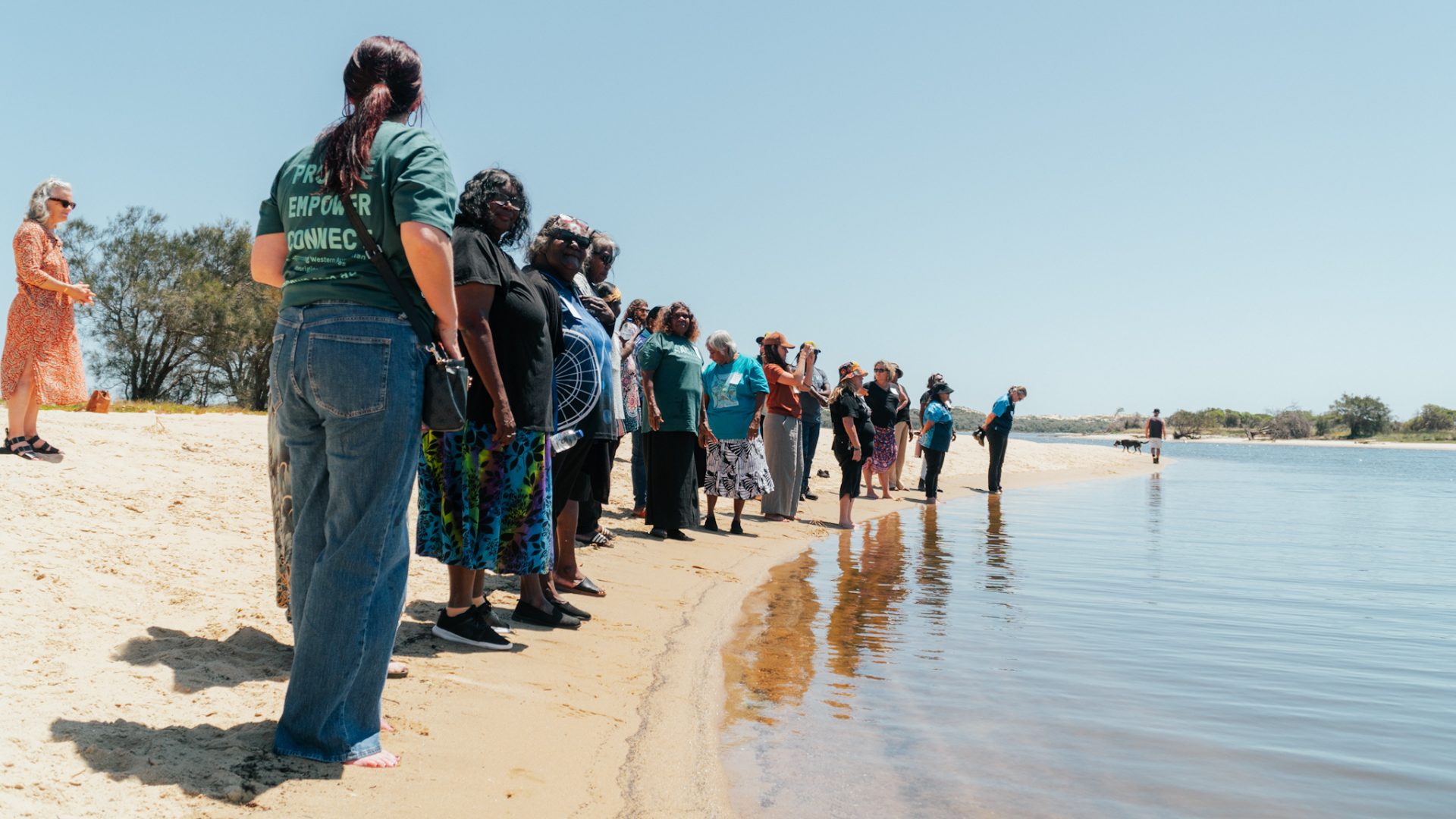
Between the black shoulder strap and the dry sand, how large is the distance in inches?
48.5

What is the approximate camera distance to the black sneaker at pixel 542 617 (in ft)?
15.7

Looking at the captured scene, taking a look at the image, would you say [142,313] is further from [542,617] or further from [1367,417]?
[1367,417]

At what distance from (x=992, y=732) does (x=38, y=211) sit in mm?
7024

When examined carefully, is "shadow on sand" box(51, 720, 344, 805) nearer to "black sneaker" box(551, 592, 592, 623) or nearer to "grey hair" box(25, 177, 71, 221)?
"black sneaker" box(551, 592, 592, 623)

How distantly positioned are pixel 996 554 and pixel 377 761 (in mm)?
7329

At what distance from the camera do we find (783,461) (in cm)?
1088

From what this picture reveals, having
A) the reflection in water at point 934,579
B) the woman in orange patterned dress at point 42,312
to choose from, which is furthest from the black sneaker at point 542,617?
the woman in orange patterned dress at point 42,312

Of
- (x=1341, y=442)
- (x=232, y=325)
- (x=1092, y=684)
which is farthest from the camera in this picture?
(x=1341, y=442)

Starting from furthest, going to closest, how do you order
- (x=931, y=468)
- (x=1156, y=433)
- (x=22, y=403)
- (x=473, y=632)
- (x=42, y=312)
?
1. (x=1156, y=433)
2. (x=931, y=468)
3. (x=42, y=312)
4. (x=22, y=403)
5. (x=473, y=632)

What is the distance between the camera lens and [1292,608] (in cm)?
696

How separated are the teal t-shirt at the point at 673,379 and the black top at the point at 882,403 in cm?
626

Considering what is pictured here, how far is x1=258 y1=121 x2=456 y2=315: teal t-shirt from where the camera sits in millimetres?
2691

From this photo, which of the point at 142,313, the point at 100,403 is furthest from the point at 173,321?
the point at 100,403

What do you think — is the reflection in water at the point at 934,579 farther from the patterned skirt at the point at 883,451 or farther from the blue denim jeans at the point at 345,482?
the patterned skirt at the point at 883,451
